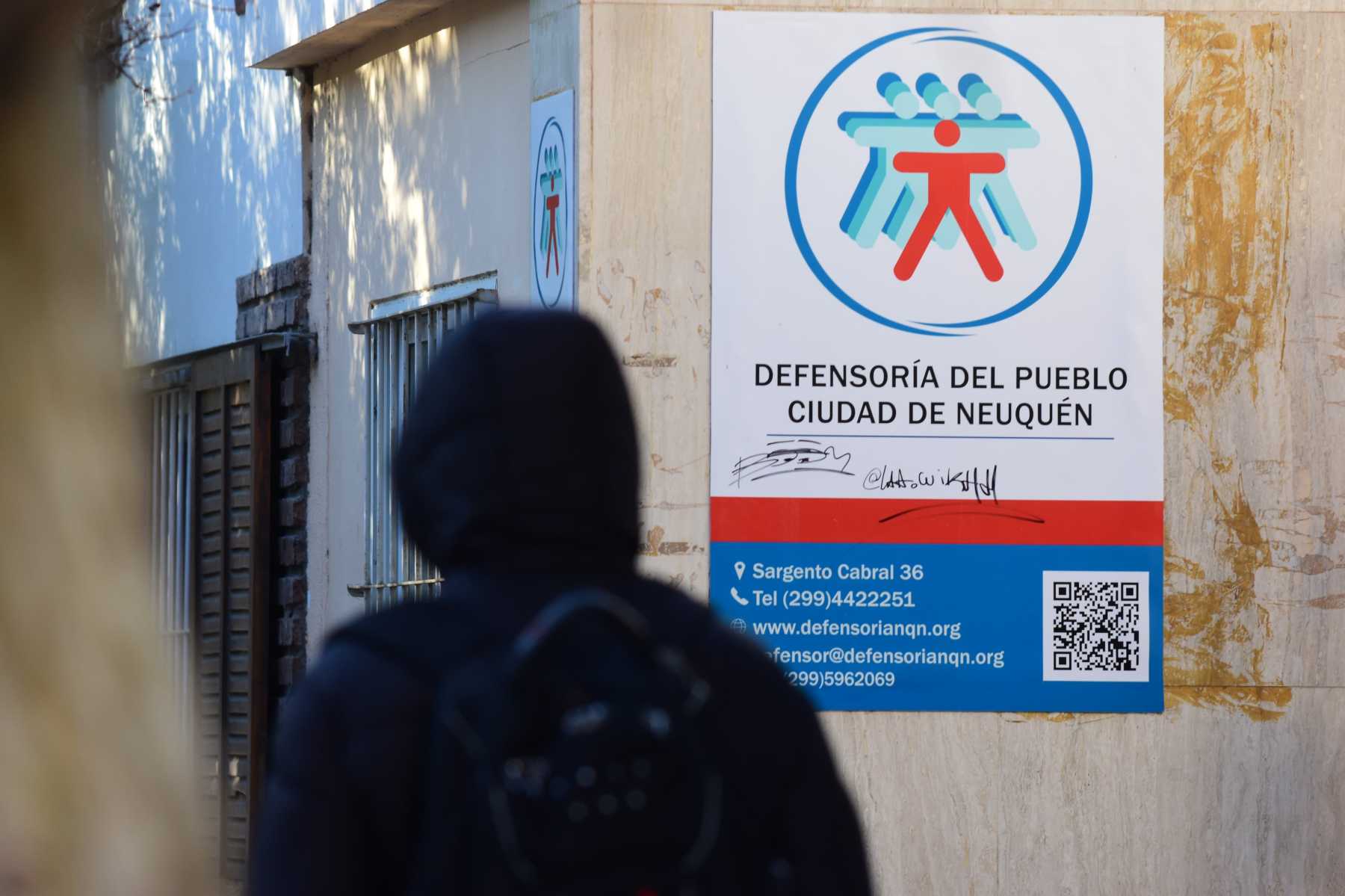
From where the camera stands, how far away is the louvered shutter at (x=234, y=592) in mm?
8453

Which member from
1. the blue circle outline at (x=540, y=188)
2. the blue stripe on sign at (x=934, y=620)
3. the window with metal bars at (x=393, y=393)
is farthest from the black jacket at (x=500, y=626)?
the window with metal bars at (x=393, y=393)

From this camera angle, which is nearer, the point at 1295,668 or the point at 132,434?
the point at 132,434

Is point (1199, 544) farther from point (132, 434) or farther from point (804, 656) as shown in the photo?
point (132, 434)

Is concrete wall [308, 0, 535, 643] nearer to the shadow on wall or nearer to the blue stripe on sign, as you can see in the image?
the shadow on wall

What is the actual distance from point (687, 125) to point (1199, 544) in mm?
1981

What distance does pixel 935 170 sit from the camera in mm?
6125

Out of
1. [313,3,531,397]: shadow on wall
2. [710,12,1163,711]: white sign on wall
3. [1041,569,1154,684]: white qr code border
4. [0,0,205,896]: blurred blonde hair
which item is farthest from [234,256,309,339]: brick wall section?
[0,0,205,896]: blurred blonde hair

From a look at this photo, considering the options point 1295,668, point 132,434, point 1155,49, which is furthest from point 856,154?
point 132,434

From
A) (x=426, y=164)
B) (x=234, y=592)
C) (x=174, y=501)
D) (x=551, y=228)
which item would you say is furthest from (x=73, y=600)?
(x=174, y=501)

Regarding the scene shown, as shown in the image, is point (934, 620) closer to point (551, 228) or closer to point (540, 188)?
point (551, 228)

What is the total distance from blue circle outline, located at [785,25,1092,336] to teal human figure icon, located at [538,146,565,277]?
71cm

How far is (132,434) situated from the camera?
128 centimetres

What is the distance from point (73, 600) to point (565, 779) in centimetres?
71

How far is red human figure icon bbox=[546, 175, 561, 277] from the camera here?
6.29 meters
